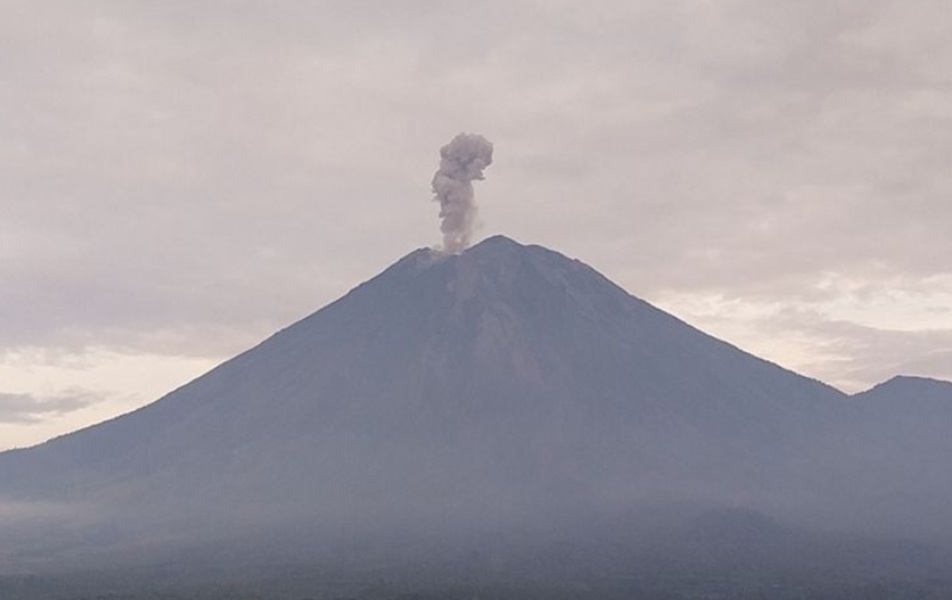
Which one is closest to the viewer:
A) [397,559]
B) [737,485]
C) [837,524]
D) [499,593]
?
[499,593]

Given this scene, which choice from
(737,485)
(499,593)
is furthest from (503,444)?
(499,593)

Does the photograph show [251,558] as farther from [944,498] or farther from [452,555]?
[944,498]

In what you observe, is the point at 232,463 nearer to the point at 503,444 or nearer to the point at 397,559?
the point at 503,444

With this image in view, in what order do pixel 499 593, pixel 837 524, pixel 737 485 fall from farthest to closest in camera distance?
pixel 737 485 < pixel 837 524 < pixel 499 593


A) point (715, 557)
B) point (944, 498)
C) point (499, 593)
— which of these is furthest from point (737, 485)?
point (499, 593)

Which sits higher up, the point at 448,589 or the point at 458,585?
the point at 458,585

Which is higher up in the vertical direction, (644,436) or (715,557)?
(644,436)

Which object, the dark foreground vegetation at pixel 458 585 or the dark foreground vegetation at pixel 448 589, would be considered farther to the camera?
the dark foreground vegetation at pixel 458 585

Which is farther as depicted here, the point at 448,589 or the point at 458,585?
the point at 458,585

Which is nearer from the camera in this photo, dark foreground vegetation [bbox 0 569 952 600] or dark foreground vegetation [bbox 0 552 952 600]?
dark foreground vegetation [bbox 0 569 952 600]

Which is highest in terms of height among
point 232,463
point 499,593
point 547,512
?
point 232,463

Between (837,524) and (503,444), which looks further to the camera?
(503,444)
